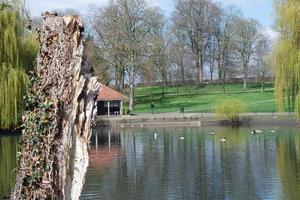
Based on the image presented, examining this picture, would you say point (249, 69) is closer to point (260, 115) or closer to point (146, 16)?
point (146, 16)

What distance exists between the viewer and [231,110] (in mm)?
47094

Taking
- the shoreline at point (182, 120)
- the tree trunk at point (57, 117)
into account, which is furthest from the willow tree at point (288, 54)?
the shoreline at point (182, 120)

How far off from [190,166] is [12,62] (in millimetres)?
8205

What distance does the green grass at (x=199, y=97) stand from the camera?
5984cm

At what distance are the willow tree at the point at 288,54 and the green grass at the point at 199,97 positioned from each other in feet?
94.3

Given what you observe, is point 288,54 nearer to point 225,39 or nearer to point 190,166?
point 190,166

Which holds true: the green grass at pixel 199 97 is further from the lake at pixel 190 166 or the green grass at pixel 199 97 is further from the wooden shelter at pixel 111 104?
the lake at pixel 190 166

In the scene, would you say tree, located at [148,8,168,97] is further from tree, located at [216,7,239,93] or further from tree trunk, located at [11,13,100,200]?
tree trunk, located at [11,13,100,200]

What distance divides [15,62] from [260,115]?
30436 mm

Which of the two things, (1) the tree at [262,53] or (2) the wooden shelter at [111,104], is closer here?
(2) the wooden shelter at [111,104]

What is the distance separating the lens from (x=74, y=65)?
518cm

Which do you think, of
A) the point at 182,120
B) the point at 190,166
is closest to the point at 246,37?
the point at 182,120

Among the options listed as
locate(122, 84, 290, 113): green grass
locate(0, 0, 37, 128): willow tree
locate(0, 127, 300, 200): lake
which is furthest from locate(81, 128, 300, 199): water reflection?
locate(122, 84, 290, 113): green grass

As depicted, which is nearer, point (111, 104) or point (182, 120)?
point (182, 120)
